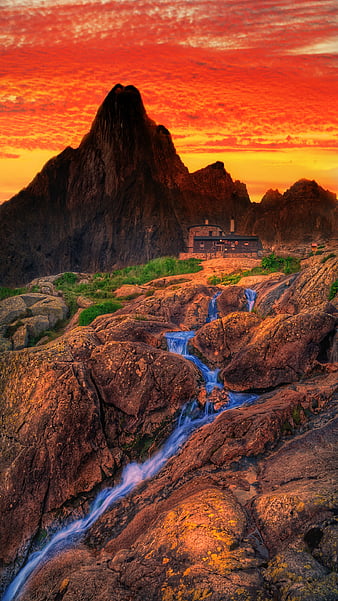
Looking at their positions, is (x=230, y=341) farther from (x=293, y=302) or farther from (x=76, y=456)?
(x=76, y=456)

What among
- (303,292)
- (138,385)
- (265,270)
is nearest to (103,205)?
(265,270)

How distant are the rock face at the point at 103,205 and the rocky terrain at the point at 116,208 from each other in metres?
0.17

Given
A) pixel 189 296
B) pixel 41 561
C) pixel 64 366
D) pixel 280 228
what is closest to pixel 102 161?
pixel 280 228

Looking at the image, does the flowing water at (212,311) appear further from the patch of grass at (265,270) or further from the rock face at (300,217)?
the rock face at (300,217)

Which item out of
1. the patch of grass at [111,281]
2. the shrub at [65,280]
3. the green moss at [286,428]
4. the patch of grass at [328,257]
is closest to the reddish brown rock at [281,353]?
the green moss at [286,428]

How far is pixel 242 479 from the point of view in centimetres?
1187

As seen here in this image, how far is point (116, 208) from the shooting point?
262 feet

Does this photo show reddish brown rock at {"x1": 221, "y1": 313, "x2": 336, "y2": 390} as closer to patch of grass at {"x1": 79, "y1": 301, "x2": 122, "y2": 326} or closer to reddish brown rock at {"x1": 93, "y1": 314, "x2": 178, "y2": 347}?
reddish brown rock at {"x1": 93, "y1": 314, "x2": 178, "y2": 347}

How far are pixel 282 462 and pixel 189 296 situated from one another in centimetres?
1851

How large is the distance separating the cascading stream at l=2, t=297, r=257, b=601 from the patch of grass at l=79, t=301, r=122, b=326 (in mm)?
12891

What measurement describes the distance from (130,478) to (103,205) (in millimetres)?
70941

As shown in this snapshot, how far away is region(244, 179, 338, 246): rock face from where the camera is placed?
92000 mm

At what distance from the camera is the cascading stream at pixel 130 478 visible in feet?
41.9

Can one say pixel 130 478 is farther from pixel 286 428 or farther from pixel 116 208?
pixel 116 208
